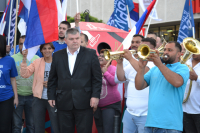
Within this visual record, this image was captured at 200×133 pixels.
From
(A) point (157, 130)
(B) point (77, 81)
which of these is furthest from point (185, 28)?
(A) point (157, 130)

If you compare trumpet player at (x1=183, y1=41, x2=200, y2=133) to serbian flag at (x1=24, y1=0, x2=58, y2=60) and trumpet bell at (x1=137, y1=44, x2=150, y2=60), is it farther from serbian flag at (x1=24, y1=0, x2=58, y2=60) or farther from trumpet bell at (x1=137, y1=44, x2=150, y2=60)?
serbian flag at (x1=24, y1=0, x2=58, y2=60)

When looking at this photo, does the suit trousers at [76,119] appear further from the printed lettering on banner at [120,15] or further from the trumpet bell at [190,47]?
the printed lettering on banner at [120,15]

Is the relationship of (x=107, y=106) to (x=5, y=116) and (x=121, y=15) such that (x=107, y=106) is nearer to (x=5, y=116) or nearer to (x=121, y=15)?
(x=5, y=116)

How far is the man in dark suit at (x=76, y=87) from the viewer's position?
4.04 meters

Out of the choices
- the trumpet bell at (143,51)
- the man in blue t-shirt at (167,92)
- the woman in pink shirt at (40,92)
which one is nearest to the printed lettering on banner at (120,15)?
the woman in pink shirt at (40,92)

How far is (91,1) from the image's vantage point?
2503 centimetres

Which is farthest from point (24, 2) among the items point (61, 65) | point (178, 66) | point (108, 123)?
point (178, 66)

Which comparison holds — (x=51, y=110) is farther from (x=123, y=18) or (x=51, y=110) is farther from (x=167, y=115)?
(x=123, y=18)

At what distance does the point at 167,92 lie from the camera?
10.2 ft

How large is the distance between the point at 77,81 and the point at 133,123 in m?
1.06

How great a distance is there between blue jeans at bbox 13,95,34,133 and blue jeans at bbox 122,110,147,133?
2341mm

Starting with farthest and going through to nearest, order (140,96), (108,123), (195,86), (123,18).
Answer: (123,18)
(108,123)
(195,86)
(140,96)

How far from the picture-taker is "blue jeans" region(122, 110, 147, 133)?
152 inches

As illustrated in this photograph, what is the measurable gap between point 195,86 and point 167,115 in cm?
156
